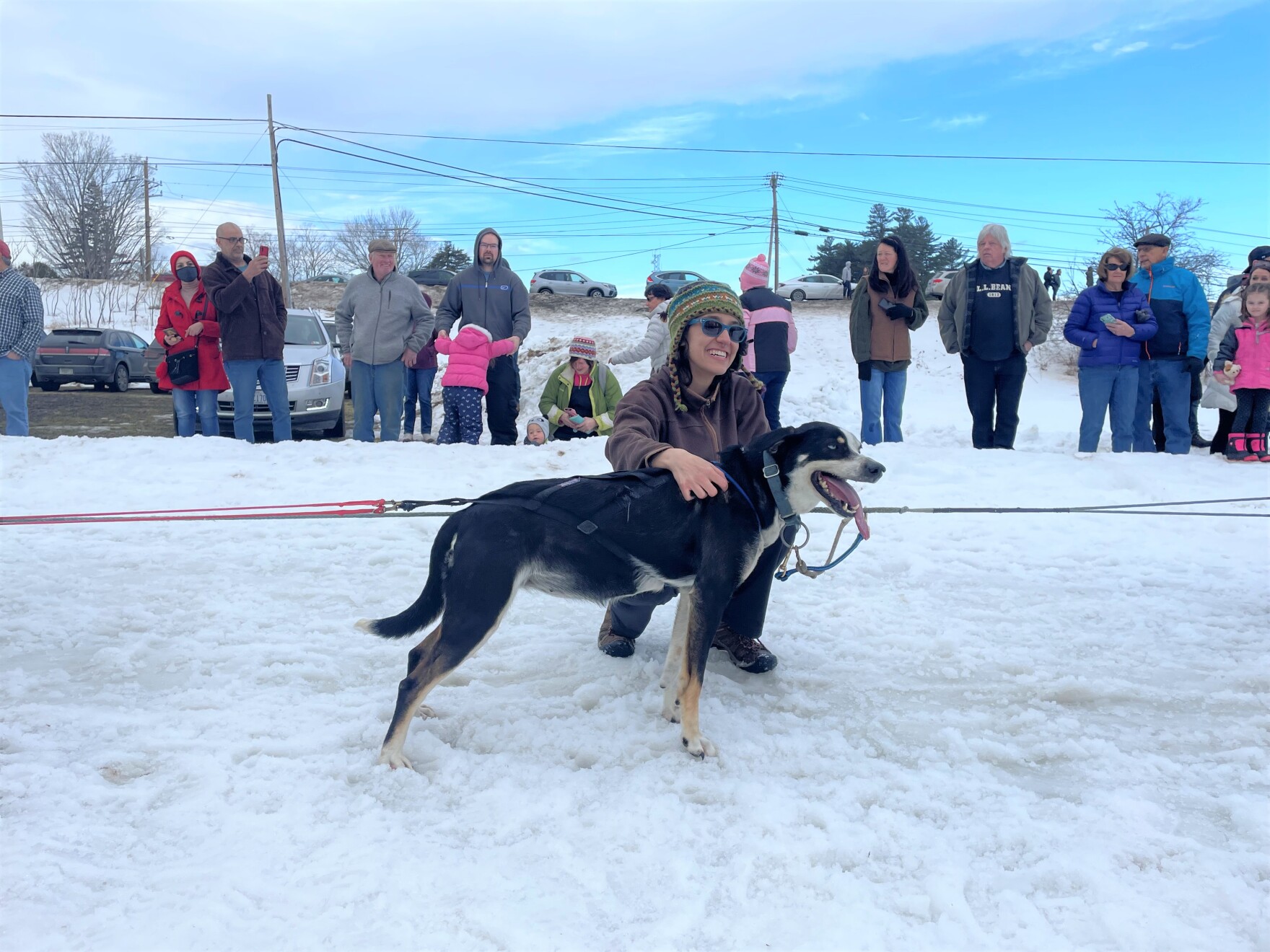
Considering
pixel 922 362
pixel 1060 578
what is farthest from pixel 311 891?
pixel 922 362

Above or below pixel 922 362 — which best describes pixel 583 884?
below

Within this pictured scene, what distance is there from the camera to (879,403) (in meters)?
→ 8.40

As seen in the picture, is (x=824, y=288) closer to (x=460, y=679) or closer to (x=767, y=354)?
(x=767, y=354)

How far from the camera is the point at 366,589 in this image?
468 cm

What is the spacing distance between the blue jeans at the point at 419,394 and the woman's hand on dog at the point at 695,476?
759cm

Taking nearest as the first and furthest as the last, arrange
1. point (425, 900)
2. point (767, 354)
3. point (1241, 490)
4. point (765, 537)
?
point (425, 900) < point (765, 537) < point (1241, 490) < point (767, 354)

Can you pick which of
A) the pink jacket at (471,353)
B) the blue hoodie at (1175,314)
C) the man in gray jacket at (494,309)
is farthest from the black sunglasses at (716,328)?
the blue hoodie at (1175,314)

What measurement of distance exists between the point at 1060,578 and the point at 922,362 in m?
16.8

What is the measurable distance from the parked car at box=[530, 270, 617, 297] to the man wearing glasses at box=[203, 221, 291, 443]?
24371 mm

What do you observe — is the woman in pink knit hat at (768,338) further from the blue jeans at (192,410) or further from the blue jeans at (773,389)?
the blue jeans at (192,410)

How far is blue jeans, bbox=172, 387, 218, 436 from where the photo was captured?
828 cm

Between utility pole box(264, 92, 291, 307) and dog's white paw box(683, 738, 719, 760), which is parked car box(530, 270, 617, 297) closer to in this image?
utility pole box(264, 92, 291, 307)

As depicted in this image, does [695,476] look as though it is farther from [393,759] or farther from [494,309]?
[494,309]

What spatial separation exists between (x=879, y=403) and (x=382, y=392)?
4964 mm
